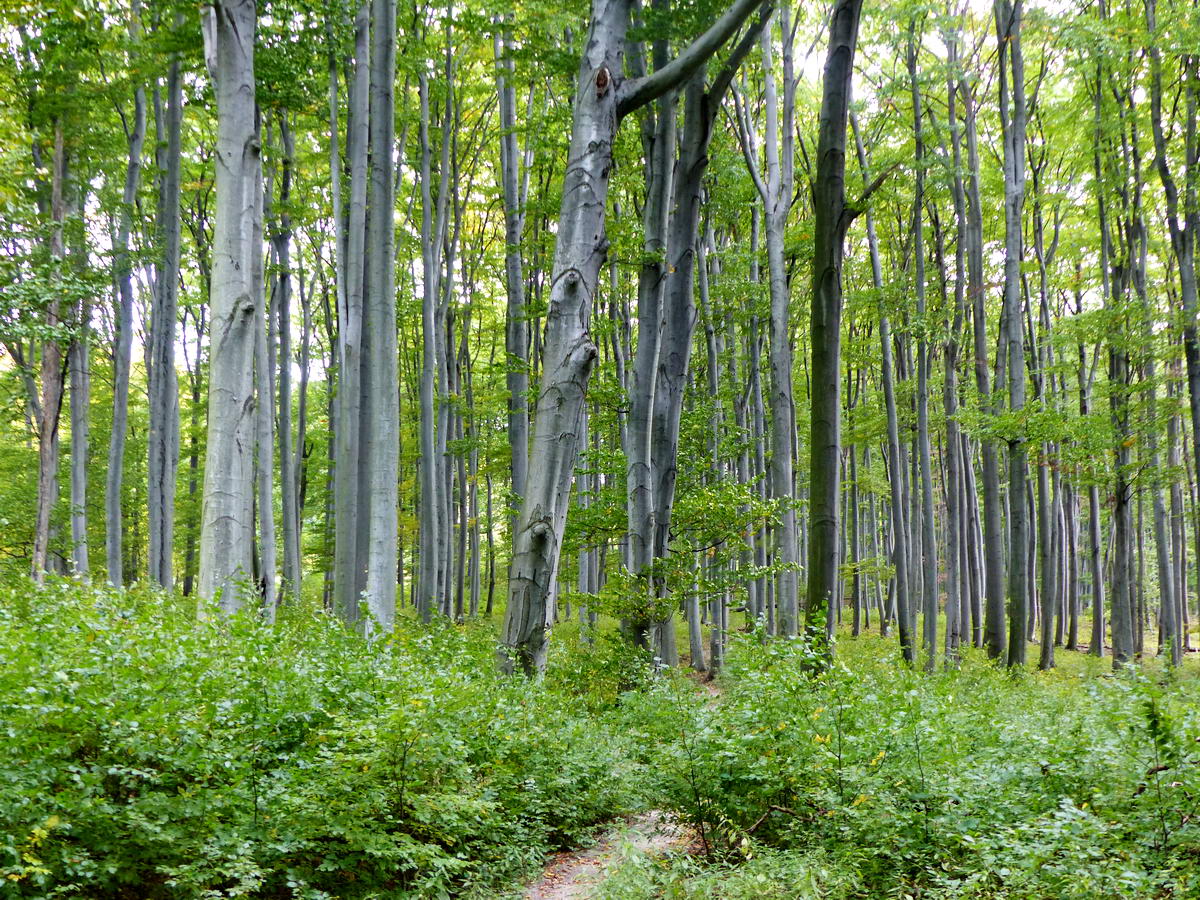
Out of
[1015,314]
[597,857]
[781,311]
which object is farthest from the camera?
[1015,314]

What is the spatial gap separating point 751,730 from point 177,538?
86.9 feet

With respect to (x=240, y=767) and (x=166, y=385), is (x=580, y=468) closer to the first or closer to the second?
(x=166, y=385)

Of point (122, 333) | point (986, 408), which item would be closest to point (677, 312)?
point (986, 408)

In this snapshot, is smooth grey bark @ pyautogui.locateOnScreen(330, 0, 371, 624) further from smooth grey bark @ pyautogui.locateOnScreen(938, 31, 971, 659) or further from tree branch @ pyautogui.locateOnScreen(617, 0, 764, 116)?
smooth grey bark @ pyautogui.locateOnScreen(938, 31, 971, 659)

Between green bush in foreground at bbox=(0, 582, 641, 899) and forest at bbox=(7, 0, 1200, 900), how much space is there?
25 mm

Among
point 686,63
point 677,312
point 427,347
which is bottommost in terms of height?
point 677,312

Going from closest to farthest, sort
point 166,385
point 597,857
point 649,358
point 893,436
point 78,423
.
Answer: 1. point 597,857
2. point 649,358
3. point 166,385
4. point 78,423
5. point 893,436

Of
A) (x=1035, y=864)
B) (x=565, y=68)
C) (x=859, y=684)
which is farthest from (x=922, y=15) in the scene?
(x=1035, y=864)

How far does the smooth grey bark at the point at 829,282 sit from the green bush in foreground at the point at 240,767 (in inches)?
117

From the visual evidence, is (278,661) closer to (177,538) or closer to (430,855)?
(430,855)

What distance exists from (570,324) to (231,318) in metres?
2.97

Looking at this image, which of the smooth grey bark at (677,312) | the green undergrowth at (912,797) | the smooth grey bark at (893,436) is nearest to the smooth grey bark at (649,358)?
the smooth grey bark at (677,312)

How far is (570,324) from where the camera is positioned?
20.4ft

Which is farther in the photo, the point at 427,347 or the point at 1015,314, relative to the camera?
the point at 1015,314
